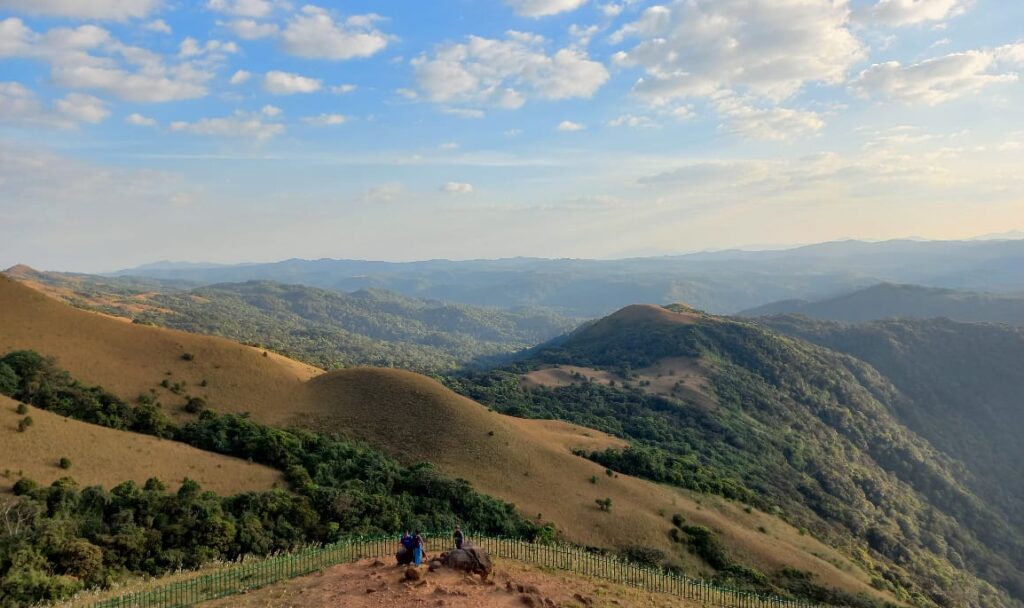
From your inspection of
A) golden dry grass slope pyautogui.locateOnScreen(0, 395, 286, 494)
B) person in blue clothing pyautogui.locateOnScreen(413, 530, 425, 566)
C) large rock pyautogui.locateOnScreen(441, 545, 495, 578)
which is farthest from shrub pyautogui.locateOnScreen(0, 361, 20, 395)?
large rock pyautogui.locateOnScreen(441, 545, 495, 578)

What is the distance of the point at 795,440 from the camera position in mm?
104250

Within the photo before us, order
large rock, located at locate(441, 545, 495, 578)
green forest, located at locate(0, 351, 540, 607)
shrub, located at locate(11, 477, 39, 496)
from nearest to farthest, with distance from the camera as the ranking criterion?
large rock, located at locate(441, 545, 495, 578) → green forest, located at locate(0, 351, 540, 607) → shrub, located at locate(11, 477, 39, 496)

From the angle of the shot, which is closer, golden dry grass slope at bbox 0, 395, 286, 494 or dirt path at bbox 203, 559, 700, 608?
dirt path at bbox 203, 559, 700, 608

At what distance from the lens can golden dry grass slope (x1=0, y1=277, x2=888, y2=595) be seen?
48.8 meters

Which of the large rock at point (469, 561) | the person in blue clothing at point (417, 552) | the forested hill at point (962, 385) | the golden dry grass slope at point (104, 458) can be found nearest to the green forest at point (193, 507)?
the golden dry grass slope at point (104, 458)

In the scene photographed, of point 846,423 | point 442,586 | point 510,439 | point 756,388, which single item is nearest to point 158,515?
point 442,586

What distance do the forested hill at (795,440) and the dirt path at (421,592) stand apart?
41.9 metres

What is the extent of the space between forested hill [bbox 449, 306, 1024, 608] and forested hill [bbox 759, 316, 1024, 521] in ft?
5.72

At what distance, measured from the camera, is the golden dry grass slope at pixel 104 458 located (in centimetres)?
3631

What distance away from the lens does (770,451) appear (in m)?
96.1

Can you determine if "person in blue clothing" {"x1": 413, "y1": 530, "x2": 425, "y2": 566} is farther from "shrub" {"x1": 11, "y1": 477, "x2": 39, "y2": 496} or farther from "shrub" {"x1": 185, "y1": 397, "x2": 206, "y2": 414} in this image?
"shrub" {"x1": 185, "y1": 397, "x2": 206, "y2": 414}

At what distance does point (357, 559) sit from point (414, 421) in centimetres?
3281

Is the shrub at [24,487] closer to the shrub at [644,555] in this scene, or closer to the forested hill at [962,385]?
the shrub at [644,555]

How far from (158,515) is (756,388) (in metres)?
115
